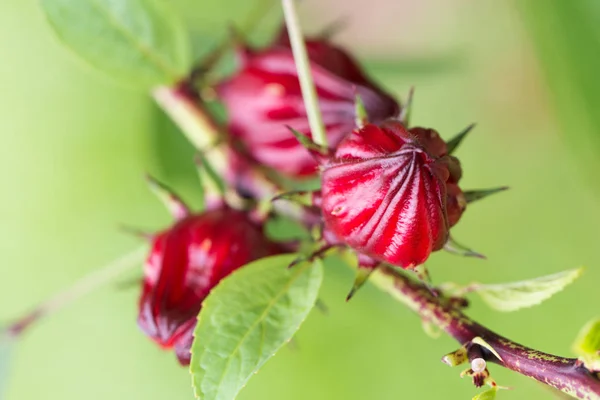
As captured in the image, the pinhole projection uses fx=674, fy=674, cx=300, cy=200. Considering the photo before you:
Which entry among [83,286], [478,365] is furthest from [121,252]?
[478,365]

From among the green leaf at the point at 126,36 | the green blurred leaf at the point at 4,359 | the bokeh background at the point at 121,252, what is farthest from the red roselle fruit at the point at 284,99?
the green blurred leaf at the point at 4,359

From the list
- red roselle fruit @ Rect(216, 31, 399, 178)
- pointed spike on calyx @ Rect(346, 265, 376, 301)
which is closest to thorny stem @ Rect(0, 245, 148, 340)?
red roselle fruit @ Rect(216, 31, 399, 178)


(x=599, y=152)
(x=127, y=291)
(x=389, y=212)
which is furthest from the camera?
(x=599, y=152)

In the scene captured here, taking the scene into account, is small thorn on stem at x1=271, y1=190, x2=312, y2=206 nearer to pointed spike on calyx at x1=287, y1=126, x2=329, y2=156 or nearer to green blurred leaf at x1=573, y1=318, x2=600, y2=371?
pointed spike on calyx at x1=287, y1=126, x2=329, y2=156

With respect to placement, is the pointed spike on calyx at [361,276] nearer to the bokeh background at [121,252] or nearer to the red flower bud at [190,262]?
the red flower bud at [190,262]

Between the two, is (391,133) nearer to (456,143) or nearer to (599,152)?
(456,143)

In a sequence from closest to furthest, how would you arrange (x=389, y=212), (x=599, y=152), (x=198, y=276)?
(x=389, y=212)
(x=198, y=276)
(x=599, y=152)

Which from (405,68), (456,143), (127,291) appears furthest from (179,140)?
(456,143)
